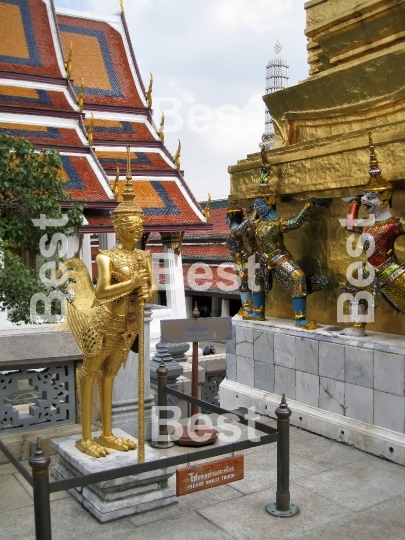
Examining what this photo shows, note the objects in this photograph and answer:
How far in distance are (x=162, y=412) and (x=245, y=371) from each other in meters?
1.52

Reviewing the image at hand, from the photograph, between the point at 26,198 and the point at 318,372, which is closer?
the point at 318,372

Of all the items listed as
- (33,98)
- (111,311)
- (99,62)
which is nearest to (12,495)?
(111,311)

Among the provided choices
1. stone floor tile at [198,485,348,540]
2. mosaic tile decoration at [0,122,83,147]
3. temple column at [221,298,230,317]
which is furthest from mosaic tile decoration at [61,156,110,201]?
temple column at [221,298,230,317]

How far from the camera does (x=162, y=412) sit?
240 inches

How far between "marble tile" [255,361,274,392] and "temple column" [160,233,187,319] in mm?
10363

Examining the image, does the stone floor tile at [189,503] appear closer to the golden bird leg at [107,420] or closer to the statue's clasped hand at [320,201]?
the golden bird leg at [107,420]

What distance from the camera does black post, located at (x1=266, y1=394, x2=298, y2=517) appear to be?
4.31m

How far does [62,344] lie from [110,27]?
18910 millimetres

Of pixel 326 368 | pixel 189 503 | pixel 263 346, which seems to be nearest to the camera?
pixel 189 503

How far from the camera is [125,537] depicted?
13.4ft

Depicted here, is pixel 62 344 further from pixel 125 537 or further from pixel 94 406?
pixel 125 537

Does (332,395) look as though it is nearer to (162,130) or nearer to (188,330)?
(188,330)

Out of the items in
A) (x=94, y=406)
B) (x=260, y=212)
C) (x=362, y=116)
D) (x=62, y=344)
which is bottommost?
(x=94, y=406)

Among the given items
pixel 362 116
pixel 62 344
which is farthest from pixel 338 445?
pixel 362 116
